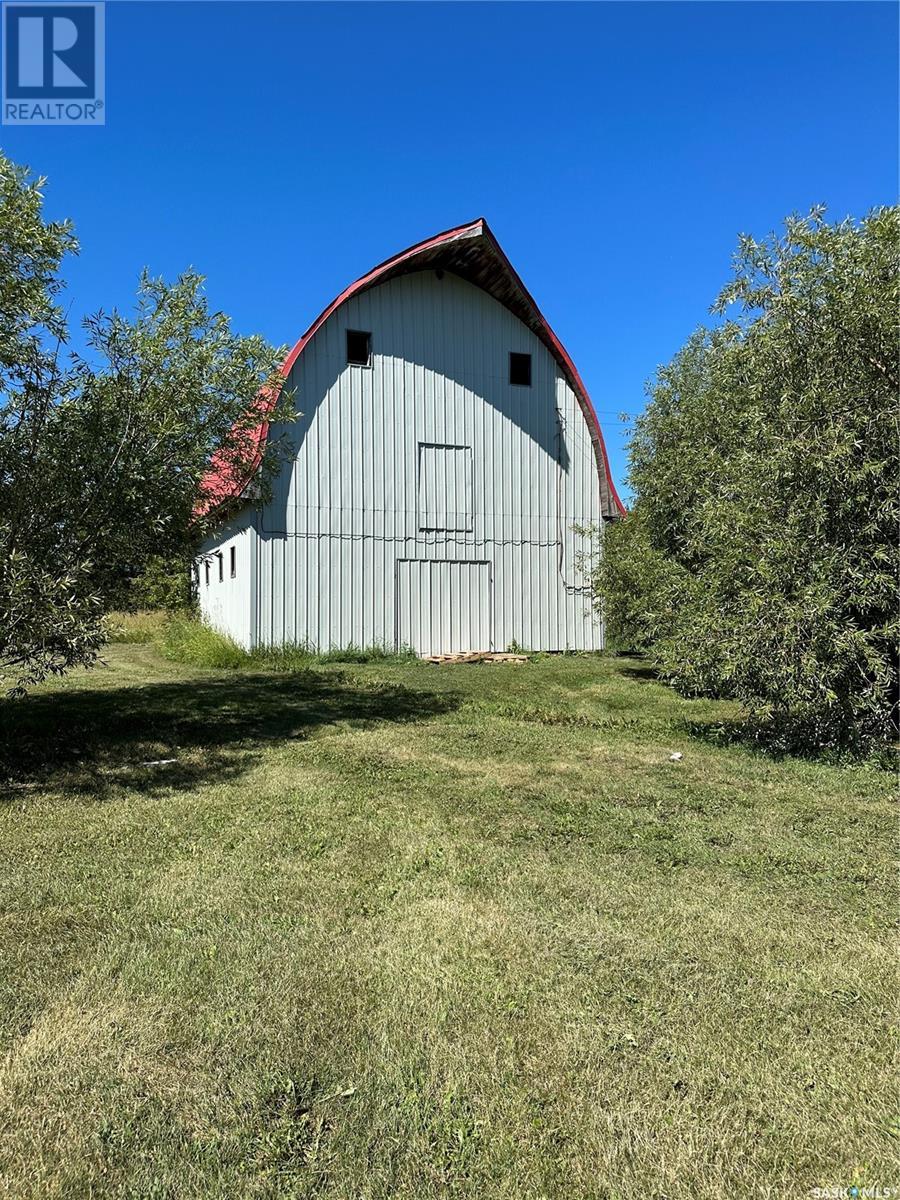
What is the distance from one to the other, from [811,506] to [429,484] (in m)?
11.0

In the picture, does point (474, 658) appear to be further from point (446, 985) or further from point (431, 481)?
point (446, 985)

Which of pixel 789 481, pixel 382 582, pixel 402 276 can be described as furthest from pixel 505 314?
pixel 789 481

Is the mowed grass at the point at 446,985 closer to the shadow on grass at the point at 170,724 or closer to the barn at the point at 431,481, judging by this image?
the shadow on grass at the point at 170,724

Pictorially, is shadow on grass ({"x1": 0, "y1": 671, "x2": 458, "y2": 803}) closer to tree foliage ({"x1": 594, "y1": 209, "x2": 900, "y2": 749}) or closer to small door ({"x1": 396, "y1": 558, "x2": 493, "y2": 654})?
small door ({"x1": 396, "y1": 558, "x2": 493, "y2": 654})

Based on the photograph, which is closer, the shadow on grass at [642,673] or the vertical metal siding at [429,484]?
the shadow on grass at [642,673]

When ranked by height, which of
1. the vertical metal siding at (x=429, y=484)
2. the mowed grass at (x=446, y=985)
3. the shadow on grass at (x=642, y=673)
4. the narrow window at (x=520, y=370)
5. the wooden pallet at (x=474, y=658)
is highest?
the narrow window at (x=520, y=370)

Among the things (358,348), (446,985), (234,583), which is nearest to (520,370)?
(358,348)

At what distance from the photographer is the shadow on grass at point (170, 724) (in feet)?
21.2

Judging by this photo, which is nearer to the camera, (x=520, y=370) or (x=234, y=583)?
(x=234, y=583)

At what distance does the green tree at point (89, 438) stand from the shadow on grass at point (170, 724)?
3.10 ft

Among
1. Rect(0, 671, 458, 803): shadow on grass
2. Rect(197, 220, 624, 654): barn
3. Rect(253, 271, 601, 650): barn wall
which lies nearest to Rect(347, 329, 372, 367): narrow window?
Rect(197, 220, 624, 654): barn

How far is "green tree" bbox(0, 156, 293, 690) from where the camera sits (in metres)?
6.07

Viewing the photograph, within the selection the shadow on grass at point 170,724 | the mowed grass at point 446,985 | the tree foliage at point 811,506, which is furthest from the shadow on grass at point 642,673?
the mowed grass at point 446,985

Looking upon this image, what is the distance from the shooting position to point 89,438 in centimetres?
676
